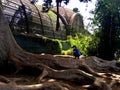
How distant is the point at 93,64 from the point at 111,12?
10619 millimetres

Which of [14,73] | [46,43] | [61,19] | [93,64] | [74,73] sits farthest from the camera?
[61,19]

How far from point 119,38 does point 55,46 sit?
6451 mm

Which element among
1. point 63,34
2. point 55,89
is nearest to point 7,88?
point 55,89

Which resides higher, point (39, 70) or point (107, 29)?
point (107, 29)

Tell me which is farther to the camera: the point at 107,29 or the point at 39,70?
the point at 107,29

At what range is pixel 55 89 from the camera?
899cm

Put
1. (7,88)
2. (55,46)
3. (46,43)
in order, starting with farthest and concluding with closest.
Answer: (55,46) → (46,43) → (7,88)

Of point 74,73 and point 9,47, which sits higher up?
point 9,47

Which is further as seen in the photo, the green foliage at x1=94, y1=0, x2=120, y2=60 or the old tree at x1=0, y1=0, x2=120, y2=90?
the green foliage at x1=94, y1=0, x2=120, y2=60

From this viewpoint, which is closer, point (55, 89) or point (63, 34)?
point (55, 89)

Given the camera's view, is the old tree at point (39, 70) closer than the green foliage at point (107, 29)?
Yes

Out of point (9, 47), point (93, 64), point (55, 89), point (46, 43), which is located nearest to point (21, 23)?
point (46, 43)

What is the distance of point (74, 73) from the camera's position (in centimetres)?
1128

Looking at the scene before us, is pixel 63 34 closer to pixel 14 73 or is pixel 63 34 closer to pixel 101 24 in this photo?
pixel 101 24
